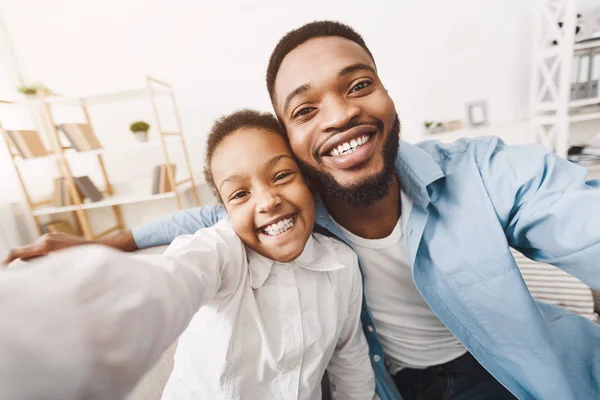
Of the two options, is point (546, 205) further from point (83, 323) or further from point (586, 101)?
point (586, 101)

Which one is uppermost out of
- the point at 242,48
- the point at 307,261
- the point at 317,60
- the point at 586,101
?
the point at 242,48

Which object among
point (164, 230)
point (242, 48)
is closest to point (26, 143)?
point (242, 48)

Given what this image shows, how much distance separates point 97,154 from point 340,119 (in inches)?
94.4

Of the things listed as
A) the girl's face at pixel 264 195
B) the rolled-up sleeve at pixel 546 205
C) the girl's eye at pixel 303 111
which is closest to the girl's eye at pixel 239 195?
the girl's face at pixel 264 195

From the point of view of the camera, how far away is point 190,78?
2.37 metres

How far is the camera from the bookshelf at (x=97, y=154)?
2.06 m

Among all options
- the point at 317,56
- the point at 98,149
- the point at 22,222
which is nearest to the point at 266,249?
the point at 317,56

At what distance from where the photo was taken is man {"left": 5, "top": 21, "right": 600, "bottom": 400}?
619 mm

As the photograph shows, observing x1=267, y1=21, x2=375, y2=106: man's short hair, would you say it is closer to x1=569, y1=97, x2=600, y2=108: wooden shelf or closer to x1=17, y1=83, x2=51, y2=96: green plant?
x1=569, y1=97, x2=600, y2=108: wooden shelf

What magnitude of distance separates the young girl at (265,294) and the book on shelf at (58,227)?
248 centimetres

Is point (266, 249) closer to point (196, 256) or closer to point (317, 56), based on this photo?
point (196, 256)

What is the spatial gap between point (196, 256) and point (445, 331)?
0.70 m

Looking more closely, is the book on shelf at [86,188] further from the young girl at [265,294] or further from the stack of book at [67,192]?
the young girl at [265,294]

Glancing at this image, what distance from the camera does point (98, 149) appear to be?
2271 mm
